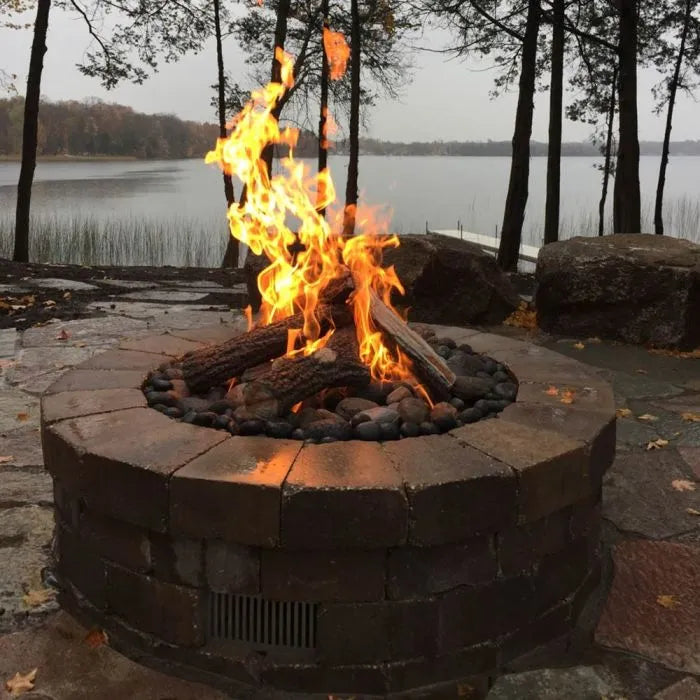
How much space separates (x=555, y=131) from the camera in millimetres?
11656

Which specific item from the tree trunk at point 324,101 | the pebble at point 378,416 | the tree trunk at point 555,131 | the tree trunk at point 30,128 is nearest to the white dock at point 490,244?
the tree trunk at point 555,131

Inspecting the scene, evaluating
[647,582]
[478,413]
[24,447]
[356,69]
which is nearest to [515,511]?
[478,413]

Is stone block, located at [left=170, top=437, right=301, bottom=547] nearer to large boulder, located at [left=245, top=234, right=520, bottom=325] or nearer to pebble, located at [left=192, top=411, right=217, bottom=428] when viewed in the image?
pebble, located at [left=192, top=411, right=217, bottom=428]

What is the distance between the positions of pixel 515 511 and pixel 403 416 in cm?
63

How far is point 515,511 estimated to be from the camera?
89.0 inches

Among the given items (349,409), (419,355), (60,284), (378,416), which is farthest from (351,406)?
(60,284)

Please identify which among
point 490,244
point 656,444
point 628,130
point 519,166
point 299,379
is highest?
point 628,130

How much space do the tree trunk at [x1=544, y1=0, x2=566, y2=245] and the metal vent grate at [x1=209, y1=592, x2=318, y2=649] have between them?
32.6 ft

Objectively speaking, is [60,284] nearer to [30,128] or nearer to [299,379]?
[30,128]

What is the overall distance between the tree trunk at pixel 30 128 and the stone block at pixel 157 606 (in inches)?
423

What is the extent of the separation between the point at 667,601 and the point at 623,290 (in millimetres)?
4009

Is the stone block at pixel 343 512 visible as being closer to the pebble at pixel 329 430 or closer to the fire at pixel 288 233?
the pebble at pixel 329 430

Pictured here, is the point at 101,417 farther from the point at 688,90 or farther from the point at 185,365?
the point at 688,90

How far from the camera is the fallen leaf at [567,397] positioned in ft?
9.50
